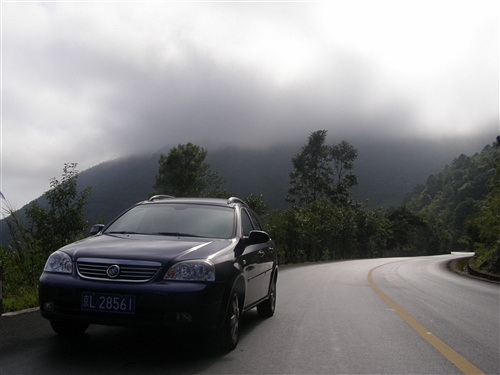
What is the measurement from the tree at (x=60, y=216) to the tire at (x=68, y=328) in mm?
5300

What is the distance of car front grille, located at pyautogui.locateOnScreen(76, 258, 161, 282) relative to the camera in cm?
465

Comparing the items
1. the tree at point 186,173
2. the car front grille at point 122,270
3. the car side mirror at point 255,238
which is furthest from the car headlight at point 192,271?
the tree at point 186,173

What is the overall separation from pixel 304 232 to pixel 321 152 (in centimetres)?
3471

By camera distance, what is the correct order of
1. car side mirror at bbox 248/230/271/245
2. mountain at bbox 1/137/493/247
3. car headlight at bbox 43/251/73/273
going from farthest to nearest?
1. mountain at bbox 1/137/493/247
2. car side mirror at bbox 248/230/271/245
3. car headlight at bbox 43/251/73/273

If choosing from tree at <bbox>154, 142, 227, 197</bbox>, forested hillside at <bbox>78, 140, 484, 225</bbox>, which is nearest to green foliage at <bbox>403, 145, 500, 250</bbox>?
forested hillside at <bbox>78, 140, 484, 225</bbox>

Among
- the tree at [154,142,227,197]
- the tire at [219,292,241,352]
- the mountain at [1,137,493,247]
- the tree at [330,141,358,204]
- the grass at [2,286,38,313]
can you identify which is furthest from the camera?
the mountain at [1,137,493,247]

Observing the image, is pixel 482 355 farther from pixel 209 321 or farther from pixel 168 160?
pixel 168 160

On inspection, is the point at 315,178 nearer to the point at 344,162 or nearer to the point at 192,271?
the point at 344,162

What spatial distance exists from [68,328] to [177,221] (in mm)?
1647

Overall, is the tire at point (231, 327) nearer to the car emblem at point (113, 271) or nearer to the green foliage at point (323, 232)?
the car emblem at point (113, 271)

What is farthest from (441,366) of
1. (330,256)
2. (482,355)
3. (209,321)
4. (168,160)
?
(330,256)

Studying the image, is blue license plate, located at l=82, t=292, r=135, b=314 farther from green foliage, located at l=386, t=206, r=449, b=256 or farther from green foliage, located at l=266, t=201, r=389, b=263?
green foliage, located at l=386, t=206, r=449, b=256

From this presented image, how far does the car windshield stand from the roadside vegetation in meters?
2.60

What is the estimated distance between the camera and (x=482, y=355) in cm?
545
